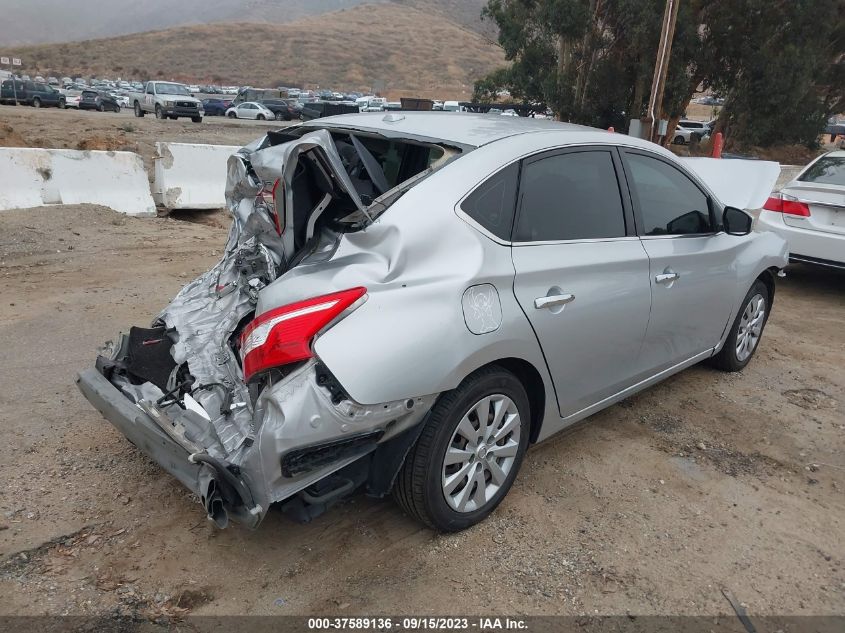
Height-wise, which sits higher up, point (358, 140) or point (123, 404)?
point (358, 140)

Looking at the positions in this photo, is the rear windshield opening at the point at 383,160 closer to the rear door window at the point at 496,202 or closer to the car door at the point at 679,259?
the rear door window at the point at 496,202

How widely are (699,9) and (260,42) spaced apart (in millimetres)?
98017

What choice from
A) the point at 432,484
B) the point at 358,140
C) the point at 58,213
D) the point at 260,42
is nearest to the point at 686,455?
the point at 432,484

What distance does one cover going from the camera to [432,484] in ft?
9.06

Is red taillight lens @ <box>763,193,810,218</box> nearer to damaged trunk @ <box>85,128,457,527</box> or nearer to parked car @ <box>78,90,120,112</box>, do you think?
damaged trunk @ <box>85,128,457,527</box>

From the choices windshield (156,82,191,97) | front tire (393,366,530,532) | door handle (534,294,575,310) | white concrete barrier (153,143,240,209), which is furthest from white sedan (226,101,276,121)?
front tire (393,366,530,532)

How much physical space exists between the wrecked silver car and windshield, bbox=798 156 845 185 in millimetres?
4267

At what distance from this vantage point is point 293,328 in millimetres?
2496

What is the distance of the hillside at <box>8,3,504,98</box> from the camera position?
92312mm

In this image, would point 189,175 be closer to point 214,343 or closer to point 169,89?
point 214,343

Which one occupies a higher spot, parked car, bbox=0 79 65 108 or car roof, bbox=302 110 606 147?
car roof, bbox=302 110 606 147

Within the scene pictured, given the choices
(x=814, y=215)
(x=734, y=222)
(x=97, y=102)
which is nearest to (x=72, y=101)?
(x=97, y=102)

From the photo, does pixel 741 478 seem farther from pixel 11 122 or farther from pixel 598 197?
pixel 11 122

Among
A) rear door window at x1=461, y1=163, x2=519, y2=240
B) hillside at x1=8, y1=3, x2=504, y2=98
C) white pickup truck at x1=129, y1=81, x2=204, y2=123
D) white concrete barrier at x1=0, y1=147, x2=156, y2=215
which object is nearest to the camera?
rear door window at x1=461, y1=163, x2=519, y2=240
